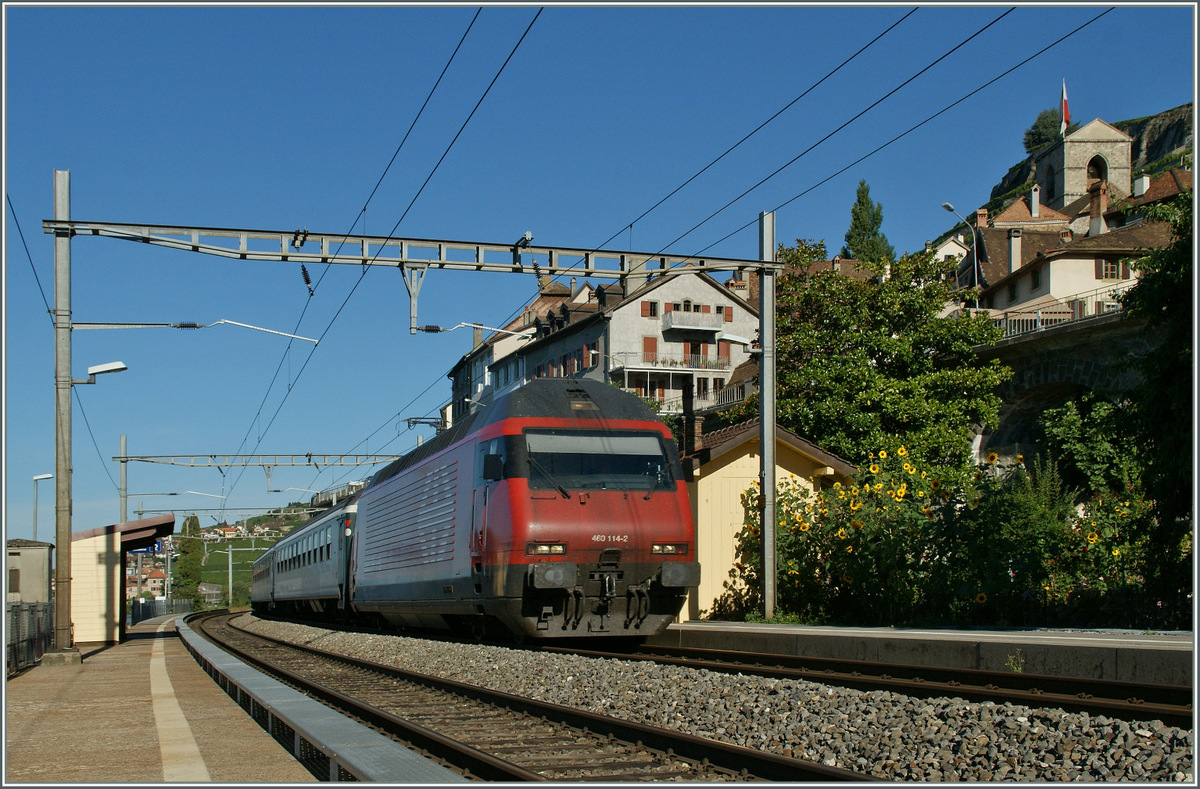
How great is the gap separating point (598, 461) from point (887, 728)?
8.29 m

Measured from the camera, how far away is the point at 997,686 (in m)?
9.56

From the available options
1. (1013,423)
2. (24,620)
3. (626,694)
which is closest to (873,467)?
(626,694)

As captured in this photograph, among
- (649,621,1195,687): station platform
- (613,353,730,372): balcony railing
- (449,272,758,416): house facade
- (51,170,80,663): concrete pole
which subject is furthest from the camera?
(449,272,758,416): house facade

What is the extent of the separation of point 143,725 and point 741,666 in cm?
573

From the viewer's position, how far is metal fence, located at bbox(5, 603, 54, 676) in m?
17.1

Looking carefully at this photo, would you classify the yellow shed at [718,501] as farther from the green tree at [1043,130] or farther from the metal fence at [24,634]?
the green tree at [1043,130]

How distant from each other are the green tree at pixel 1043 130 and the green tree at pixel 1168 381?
16567cm

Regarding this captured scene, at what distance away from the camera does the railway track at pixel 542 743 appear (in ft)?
22.7

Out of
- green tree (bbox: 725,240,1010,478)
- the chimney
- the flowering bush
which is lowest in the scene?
the flowering bush

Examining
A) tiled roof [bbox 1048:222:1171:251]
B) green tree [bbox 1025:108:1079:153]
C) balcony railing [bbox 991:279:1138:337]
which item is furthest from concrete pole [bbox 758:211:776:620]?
green tree [bbox 1025:108:1079:153]

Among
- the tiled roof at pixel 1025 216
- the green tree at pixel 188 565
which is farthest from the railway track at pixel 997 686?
the green tree at pixel 188 565

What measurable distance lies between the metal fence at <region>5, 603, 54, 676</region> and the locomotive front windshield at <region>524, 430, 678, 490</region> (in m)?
7.82

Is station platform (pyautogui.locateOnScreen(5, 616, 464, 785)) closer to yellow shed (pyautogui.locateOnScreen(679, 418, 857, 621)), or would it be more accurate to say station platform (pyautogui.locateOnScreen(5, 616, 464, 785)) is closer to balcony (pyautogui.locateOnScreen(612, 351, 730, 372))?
yellow shed (pyautogui.locateOnScreen(679, 418, 857, 621))

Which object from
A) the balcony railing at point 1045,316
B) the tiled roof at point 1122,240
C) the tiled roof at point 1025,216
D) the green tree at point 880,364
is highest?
the tiled roof at point 1025,216
